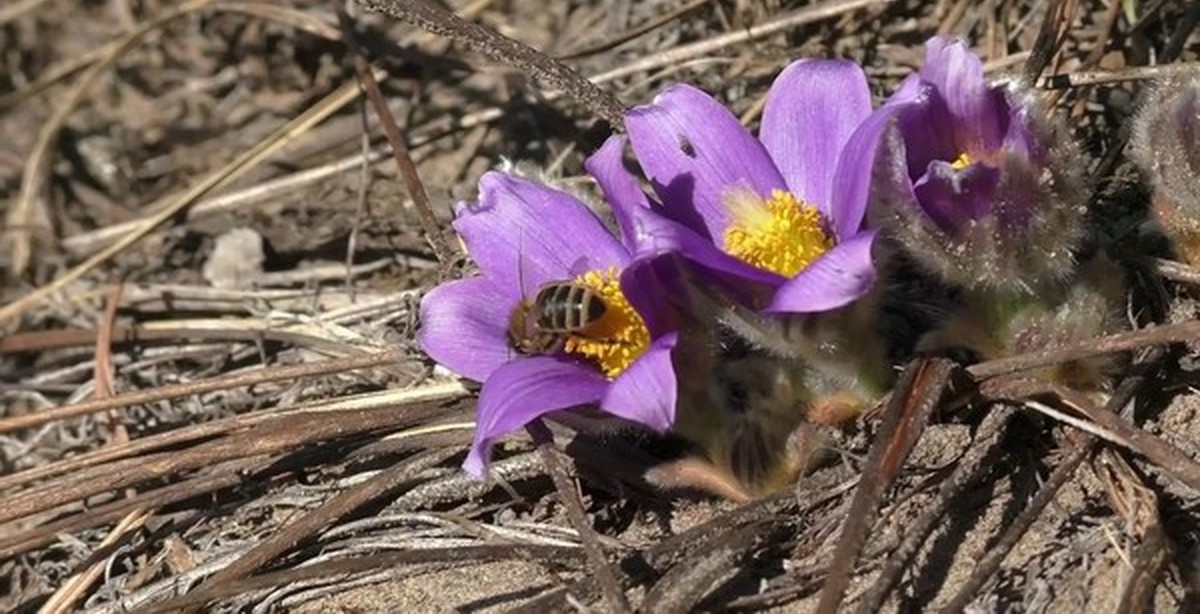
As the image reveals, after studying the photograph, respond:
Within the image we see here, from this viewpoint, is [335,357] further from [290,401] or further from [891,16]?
[891,16]

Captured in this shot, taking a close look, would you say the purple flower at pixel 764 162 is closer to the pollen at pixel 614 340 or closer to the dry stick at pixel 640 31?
the pollen at pixel 614 340

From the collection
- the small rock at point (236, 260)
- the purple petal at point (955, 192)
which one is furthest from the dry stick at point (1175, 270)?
the small rock at point (236, 260)

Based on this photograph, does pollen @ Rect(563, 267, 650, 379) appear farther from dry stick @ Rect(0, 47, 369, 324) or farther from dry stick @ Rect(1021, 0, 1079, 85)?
dry stick @ Rect(0, 47, 369, 324)

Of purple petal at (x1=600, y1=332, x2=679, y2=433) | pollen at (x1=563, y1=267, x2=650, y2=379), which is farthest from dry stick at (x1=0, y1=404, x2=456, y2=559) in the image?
purple petal at (x1=600, y1=332, x2=679, y2=433)

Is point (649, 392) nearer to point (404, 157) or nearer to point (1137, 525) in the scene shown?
point (1137, 525)

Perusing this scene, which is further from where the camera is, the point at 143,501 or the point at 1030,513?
the point at 143,501

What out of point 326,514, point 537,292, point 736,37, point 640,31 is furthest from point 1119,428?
point 640,31
